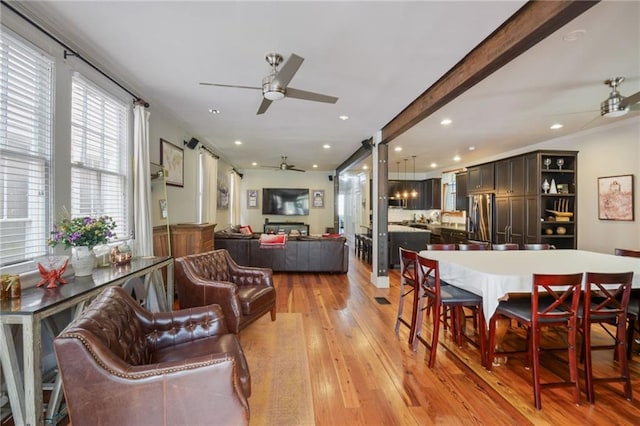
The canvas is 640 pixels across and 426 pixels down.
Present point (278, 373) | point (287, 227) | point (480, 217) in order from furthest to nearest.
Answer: point (287, 227)
point (480, 217)
point (278, 373)

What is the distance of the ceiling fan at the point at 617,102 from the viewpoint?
2.80 meters

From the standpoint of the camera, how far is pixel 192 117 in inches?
174

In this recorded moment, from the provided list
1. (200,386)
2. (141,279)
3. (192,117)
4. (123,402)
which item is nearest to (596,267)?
(200,386)

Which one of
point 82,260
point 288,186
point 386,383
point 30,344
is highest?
point 288,186

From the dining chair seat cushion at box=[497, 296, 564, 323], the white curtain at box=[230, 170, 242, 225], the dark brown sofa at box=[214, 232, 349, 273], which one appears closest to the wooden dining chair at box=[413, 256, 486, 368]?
the dining chair seat cushion at box=[497, 296, 564, 323]

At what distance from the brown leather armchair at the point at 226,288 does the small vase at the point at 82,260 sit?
74cm

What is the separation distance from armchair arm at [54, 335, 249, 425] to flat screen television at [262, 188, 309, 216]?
8.67m

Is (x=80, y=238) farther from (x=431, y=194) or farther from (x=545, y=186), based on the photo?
(x=431, y=194)

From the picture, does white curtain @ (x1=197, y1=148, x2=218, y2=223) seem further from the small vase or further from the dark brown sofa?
the small vase

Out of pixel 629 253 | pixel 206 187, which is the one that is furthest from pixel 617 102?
pixel 206 187

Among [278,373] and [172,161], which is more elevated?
[172,161]

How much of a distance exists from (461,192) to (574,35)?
19.4ft

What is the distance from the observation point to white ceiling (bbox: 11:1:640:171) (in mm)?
2012

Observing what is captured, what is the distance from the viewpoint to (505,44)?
83.3 inches
